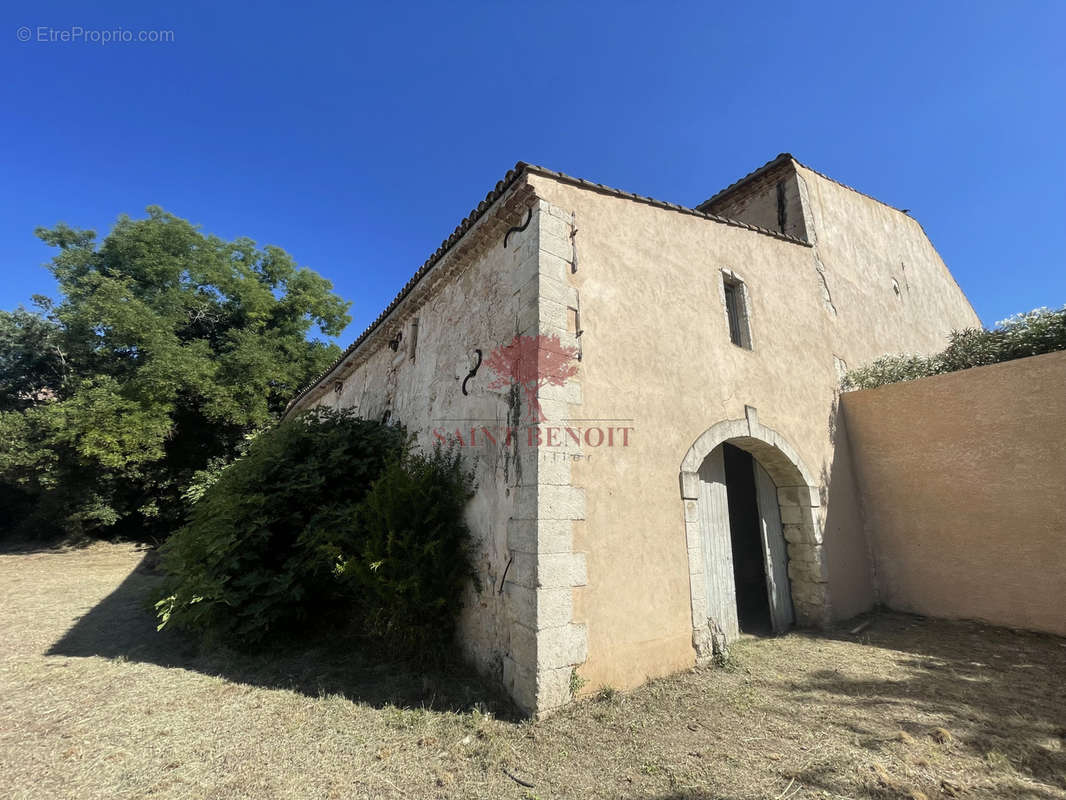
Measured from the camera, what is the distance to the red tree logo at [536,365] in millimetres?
3734

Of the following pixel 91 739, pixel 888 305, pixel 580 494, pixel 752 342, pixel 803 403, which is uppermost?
pixel 888 305

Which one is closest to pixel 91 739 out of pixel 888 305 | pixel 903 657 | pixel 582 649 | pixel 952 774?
pixel 582 649

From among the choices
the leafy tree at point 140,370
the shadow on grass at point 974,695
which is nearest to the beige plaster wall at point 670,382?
the shadow on grass at point 974,695

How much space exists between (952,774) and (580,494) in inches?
108

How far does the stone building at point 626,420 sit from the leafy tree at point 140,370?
9136mm

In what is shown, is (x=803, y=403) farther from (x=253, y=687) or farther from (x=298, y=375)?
(x=298, y=375)

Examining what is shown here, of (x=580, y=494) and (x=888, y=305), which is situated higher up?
(x=888, y=305)

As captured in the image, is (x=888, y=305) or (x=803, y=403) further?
(x=888, y=305)

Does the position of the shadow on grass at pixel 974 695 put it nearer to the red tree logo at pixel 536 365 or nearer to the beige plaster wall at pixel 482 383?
the beige plaster wall at pixel 482 383

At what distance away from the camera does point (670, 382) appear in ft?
15.0

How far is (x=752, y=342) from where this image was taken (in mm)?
5676

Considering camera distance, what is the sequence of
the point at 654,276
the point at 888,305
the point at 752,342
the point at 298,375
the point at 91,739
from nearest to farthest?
the point at 91,739 < the point at 654,276 < the point at 752,342 < the point at 888,305 < the point at 298,375

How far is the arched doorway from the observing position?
439 centimetres

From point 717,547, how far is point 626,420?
209 cm
